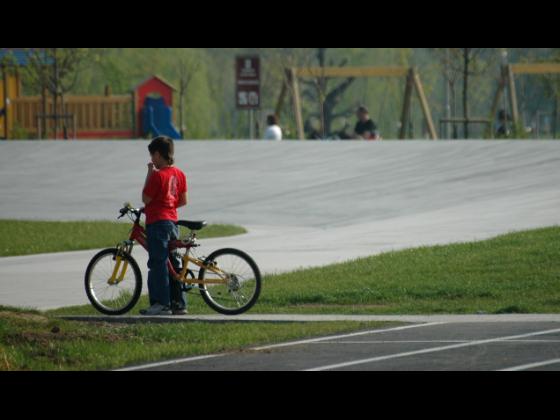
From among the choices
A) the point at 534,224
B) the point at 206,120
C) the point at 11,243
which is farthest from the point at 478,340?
the point at 206,120

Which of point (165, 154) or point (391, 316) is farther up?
point (165, 154)

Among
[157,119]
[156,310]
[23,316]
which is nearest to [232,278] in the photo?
[156,310]

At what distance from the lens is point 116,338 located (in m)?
12.4

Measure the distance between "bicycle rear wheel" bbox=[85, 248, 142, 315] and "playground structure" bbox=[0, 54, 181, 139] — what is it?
3302cm

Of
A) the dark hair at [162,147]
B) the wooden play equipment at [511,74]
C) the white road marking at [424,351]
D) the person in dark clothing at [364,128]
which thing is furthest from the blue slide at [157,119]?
the white road marking at [424,351]

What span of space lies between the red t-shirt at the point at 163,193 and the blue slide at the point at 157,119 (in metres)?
35.8

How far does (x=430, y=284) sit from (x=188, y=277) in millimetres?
3188

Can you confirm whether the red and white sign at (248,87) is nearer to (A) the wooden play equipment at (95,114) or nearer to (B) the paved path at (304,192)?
(B) the paved path at (304,192)

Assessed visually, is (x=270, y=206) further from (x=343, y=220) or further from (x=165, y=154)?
(x=165, y=154)
